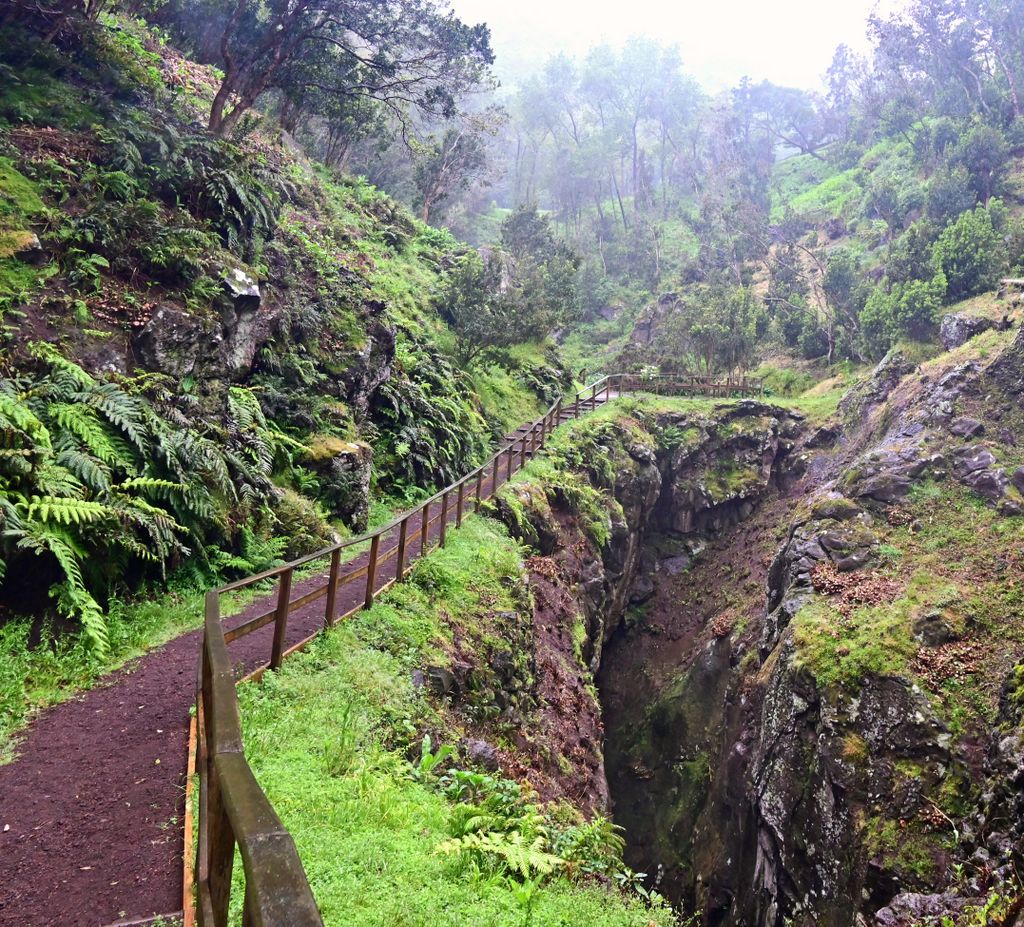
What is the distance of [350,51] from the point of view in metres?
16.4

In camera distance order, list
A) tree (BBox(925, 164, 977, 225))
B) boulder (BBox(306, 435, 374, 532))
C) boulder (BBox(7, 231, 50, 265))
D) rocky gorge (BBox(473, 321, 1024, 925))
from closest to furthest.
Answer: boulder (BBox(7, 231, 50, 265)) → rocky gorge (BBox(473, 321, 1024, 925)) → boulder (BBox(306, 435, 374, 532)) → tree (BBox(925, 164, 977, 225))

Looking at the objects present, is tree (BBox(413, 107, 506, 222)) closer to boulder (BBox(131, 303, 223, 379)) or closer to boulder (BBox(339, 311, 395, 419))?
boulder (BBox(339, 311, 395, 419))

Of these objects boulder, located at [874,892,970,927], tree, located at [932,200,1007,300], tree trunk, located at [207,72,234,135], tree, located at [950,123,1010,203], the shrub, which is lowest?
boulder, located at [874,892,970,927]

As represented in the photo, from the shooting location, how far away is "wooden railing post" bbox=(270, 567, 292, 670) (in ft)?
20.7

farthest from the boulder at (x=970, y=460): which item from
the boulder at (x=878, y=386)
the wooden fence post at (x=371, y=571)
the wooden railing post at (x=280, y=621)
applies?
the wooden railing post at (x=280, y=621)

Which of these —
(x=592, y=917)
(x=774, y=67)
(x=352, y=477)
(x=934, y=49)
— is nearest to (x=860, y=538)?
(x=352, y=477)

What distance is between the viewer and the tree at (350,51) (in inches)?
614

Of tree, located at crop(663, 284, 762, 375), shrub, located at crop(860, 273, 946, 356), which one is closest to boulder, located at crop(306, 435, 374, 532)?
shrub, located at crop(860, 273, 946, 356)

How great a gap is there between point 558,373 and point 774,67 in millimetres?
126442

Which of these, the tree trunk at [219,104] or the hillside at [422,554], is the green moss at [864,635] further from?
the tree trunk at [219,104]

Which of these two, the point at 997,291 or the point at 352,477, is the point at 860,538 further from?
the point at 997,291

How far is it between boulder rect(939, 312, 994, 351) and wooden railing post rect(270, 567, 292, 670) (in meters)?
24.2

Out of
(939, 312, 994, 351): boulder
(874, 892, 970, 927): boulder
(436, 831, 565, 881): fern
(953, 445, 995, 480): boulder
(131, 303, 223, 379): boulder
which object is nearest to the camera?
(436, 831, 565, 881): fern

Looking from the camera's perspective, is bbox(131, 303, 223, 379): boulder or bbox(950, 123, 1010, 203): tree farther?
bbox(950, 123, 1010, 203): tree
